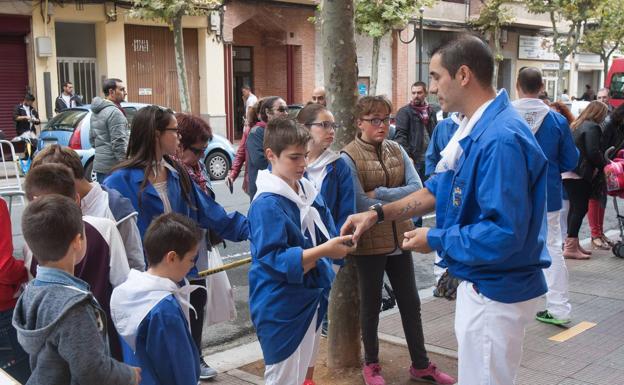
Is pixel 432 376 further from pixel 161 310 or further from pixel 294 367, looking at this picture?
pixel 161 310

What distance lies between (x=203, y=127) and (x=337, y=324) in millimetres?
1631

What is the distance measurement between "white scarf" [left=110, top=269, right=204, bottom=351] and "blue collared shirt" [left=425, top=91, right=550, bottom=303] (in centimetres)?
119

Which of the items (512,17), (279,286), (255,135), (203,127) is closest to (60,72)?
(255,135)

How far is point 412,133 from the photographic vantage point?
29.0 feet

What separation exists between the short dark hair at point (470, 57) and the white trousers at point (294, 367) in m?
1.50

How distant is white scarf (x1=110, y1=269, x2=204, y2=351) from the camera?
9.39 feet

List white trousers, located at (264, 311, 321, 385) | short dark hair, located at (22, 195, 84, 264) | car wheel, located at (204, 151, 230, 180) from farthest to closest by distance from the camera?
car wheel, located at (204, 151, 230, 180)
white trousers, located at (264, 311, 321, 385)
short dark hair, located at (22, 195, 84, 264)

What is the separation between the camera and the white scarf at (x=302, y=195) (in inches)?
137

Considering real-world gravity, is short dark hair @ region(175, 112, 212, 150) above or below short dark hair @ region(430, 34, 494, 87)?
below

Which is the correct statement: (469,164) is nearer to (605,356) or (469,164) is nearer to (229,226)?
(229,226)

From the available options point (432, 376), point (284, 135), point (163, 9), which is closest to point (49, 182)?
point (284, 135)

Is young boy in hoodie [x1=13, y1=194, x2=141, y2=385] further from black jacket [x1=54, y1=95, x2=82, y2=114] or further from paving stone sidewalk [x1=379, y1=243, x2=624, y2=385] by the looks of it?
black jacket [x1=54, y1=95, x2=82, y2=114]

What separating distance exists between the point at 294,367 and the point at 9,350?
1.44m

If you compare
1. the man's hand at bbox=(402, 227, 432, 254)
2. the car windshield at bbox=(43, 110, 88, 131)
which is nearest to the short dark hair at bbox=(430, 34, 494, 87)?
the man's hand at bbox=(402, 227, 432, 254)
